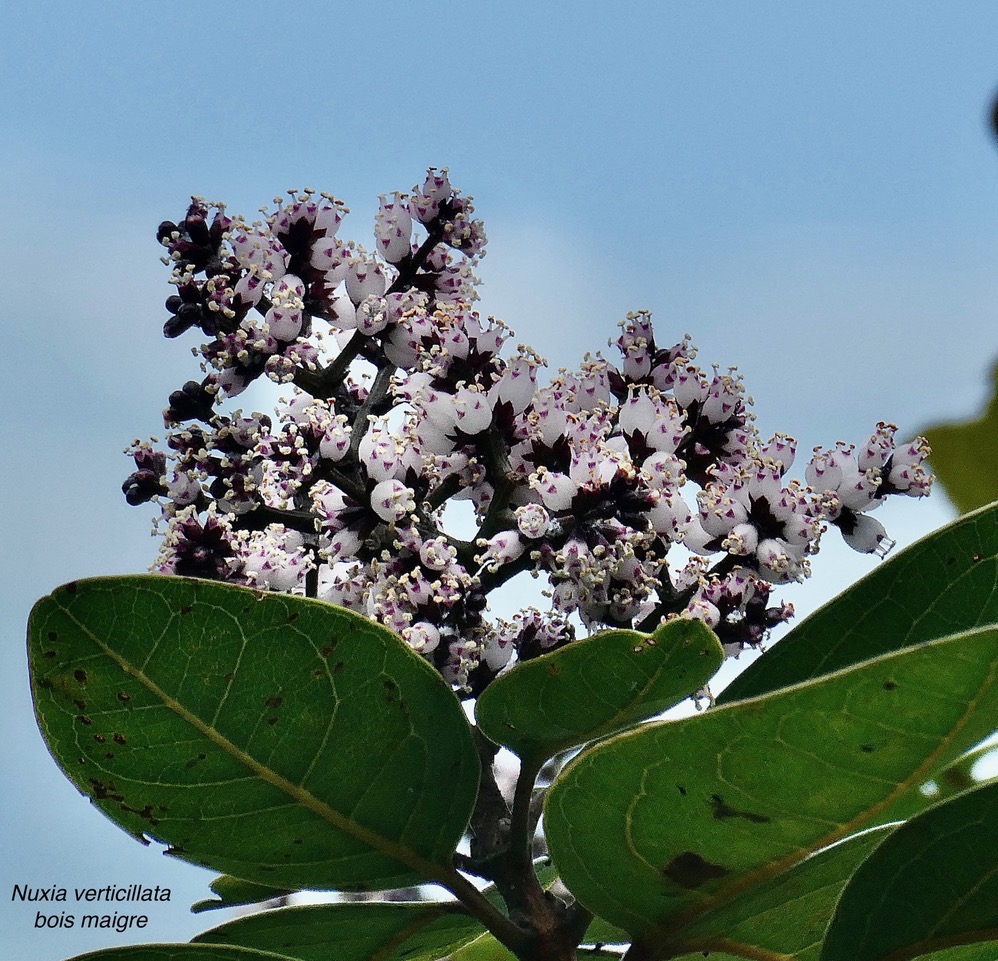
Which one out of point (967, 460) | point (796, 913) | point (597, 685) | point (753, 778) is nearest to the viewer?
point (753, 778)

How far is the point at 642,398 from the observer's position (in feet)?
4.81

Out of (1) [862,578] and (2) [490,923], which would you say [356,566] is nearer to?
(2) [490,923]

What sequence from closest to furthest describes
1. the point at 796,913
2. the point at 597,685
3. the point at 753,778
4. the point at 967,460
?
the point at 753,778 → the point at 597,685 → the point at 796,913 → the point at 967,460

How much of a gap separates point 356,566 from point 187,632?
0.39 metres

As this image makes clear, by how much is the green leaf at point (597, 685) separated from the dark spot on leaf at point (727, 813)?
132 millimetres

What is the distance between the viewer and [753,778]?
3.37 feet

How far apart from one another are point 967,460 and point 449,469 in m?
0.65

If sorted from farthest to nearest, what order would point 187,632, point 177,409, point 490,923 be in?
1. point 177,409
2. point 490,923
3. point 187,632

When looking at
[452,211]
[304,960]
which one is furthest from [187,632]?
[452,211]

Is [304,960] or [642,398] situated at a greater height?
[642,398]

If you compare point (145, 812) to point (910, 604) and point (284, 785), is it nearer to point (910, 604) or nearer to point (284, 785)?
point (284, 785)

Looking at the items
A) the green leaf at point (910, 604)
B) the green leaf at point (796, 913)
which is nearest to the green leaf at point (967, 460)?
the green leaf at point (910, 604)

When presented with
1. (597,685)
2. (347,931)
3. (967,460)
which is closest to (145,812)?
(347,931)

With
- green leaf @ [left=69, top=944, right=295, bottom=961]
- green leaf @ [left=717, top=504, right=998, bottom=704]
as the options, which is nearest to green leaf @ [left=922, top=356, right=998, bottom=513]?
green leaf @ [left=717, top=504, right=998, bottom=704]
